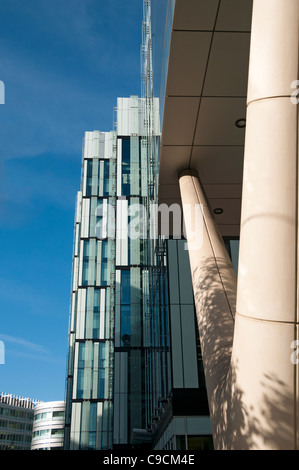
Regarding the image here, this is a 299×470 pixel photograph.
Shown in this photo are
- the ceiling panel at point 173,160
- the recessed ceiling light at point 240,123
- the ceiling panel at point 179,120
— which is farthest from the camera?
the ceiling panel at point 173,160

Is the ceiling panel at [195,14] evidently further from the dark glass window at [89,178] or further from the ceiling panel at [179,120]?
the dark glass window at [89,178]

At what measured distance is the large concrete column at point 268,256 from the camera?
3.91 m

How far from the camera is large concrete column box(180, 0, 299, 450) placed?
12.8 ft

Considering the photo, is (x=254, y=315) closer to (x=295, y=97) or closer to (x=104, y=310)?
(x=295, y=97)

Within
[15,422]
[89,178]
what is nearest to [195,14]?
[89,178]

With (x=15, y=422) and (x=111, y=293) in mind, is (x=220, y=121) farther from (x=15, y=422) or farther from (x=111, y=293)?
(x=15, y=422)

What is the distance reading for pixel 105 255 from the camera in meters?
47.1

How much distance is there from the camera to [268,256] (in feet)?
13.3

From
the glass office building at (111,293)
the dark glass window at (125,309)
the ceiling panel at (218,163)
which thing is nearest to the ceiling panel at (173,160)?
the ceiling panel at (218,163)

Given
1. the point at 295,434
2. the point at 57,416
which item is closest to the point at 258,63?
the point at 295,434

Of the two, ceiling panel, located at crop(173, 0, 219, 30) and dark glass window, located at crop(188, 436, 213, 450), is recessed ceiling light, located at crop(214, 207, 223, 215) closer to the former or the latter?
ceiling panel, located at crop(173, 0, 219, 30)

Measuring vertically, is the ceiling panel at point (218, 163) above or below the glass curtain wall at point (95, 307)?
below

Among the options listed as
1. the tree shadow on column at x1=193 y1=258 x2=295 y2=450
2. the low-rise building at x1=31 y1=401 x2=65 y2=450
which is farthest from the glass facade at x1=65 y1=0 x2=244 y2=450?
the low-rise building at x1=31 y1=401 x2=65 y2=450

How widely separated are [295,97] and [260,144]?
0.54m
